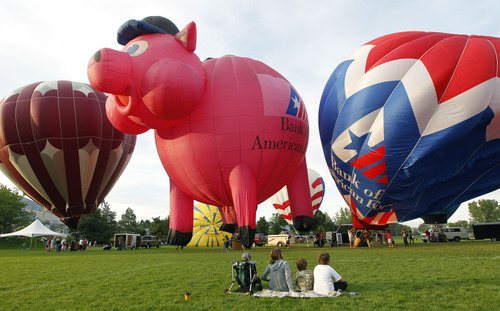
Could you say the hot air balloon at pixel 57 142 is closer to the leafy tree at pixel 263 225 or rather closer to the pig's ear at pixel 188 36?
the pig's ear at pixel 188 36

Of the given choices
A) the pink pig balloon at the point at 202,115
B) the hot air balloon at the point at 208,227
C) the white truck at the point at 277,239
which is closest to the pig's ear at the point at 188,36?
the pink pig balloon at the point at 202,115

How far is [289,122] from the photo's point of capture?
36.8 feet

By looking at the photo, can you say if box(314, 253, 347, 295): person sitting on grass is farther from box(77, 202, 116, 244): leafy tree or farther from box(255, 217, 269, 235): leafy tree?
box(255, 217, 269, 235): leafy tree

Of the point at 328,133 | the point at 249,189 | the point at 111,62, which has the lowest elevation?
the point at 249,189

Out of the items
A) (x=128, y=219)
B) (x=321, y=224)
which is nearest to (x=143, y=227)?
(x=128, y=219)

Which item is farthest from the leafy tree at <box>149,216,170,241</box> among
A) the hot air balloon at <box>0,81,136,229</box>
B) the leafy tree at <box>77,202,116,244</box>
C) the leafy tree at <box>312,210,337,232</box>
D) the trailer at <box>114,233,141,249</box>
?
the hot air balloon at <box>0,81,136,229</box>

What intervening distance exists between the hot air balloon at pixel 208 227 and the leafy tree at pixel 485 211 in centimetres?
10012

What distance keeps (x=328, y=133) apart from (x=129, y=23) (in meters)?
7.60

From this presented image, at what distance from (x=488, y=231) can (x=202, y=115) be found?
2462 centimetres

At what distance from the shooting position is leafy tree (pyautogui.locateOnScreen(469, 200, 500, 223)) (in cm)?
9638

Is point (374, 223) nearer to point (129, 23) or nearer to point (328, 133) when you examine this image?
point (328, 133)

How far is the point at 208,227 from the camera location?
24859 millimetres

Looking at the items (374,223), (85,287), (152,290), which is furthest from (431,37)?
(85,287)

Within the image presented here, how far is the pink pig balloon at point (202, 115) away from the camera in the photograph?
9352 millimetres
